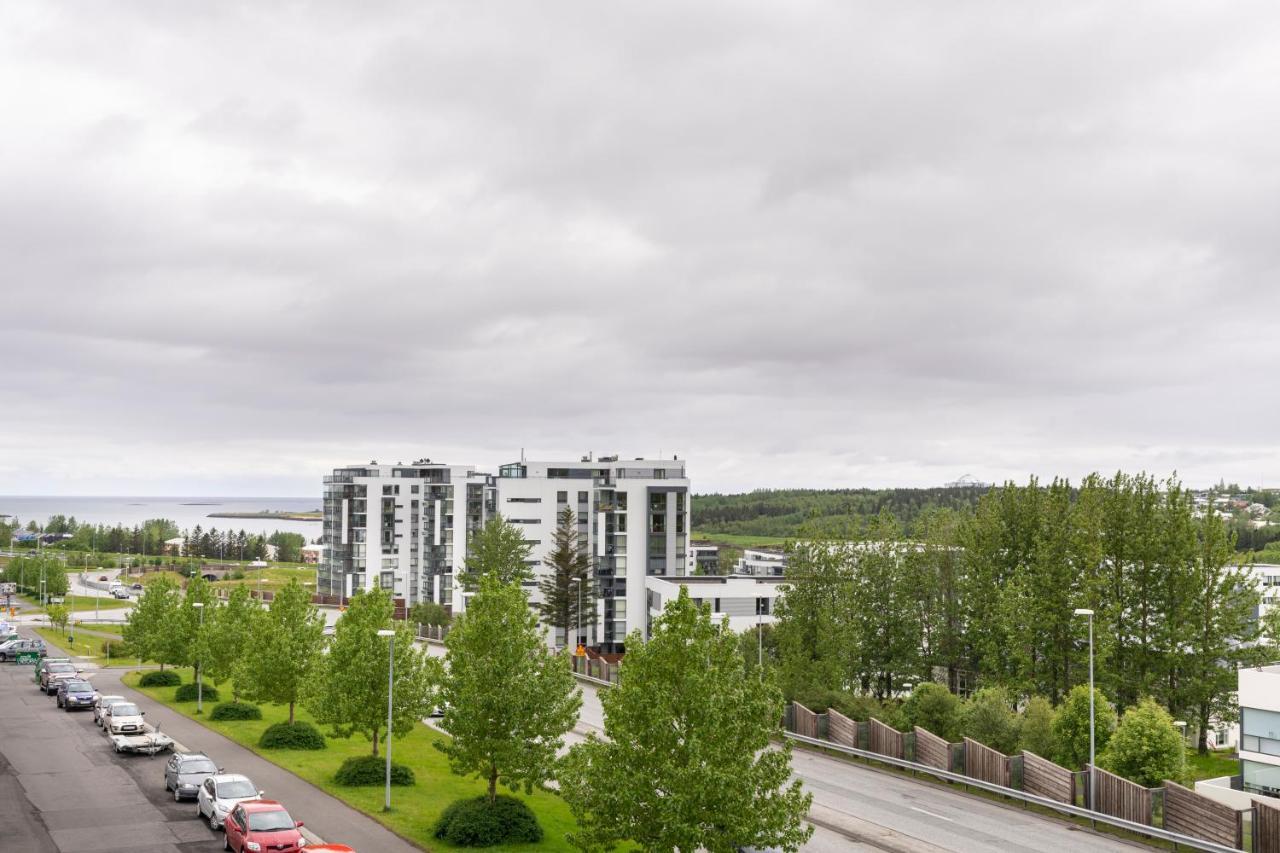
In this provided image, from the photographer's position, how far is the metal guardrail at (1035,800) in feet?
106

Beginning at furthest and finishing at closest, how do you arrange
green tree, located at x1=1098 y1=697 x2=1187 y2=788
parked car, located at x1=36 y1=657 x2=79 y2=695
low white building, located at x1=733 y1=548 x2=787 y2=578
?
low white building, located at x1=733 y1=548 x2=787 y2=578 → parked car, located at x1=36 y1=657 x2=79 y2=695 → green tree, located at x1=1098 y1=697 x2=1187 y2=788

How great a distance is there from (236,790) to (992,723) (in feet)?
97.9

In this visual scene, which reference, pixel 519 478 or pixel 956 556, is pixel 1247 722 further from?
pixel 519 478

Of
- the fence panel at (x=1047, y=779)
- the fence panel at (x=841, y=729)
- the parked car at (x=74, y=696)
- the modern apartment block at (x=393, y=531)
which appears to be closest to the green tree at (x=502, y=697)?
the fence panel at (x=1047, y=779)

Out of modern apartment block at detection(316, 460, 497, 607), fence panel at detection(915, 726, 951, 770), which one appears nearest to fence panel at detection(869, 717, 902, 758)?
fence panel at detection(915, 726, 951, 770)

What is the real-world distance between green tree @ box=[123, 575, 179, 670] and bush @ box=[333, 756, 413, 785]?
107 feet

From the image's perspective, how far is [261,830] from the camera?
28.7 metres

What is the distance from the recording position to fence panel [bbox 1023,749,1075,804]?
122 ft

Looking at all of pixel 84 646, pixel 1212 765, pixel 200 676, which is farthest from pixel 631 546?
pixel 1212 765

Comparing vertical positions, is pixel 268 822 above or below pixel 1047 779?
above

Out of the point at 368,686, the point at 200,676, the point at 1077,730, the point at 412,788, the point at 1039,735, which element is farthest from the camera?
the point at 200,676

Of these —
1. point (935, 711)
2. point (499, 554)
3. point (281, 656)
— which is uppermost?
point (499, 554)

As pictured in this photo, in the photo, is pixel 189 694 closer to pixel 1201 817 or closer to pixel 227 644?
pixel 227 644

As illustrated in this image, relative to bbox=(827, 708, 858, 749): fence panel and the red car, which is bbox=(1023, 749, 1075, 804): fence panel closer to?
bbox=(827, 708, 858, 749): fence panel
